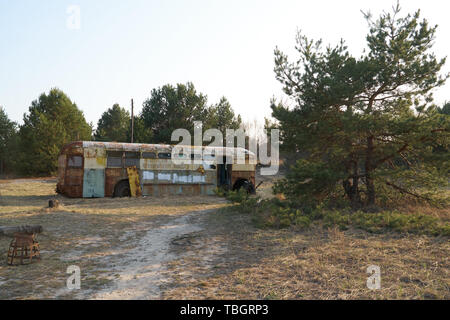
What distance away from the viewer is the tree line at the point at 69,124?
33.4 meters

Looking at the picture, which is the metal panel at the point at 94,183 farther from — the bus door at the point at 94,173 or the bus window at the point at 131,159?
the bus window at the point at 131,159

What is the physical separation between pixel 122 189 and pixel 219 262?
11388 millimetres

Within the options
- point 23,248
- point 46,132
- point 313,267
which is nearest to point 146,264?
point 23,248

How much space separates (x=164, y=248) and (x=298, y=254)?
2.91 metres

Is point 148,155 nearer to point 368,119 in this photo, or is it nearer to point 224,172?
point 224,172

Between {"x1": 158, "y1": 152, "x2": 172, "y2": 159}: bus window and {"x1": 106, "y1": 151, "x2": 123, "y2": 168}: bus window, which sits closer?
{"x1": 106, "y1": 151, "x2": 123, "y2": 168}: bus window

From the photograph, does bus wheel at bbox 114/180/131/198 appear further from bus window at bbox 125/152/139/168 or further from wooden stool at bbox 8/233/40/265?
wooden stool at bbox 8/233/40/265

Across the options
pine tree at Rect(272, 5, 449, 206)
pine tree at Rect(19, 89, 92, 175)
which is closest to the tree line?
pine tree at Rect(19, 89, 92, 175)

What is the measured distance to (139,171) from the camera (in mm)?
16422

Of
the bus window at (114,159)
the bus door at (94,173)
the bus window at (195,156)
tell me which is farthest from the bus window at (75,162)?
the bus window at (195,156)

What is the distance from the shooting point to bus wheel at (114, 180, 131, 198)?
1596 cm

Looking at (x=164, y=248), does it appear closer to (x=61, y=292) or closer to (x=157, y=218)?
(x=61, y=292)
